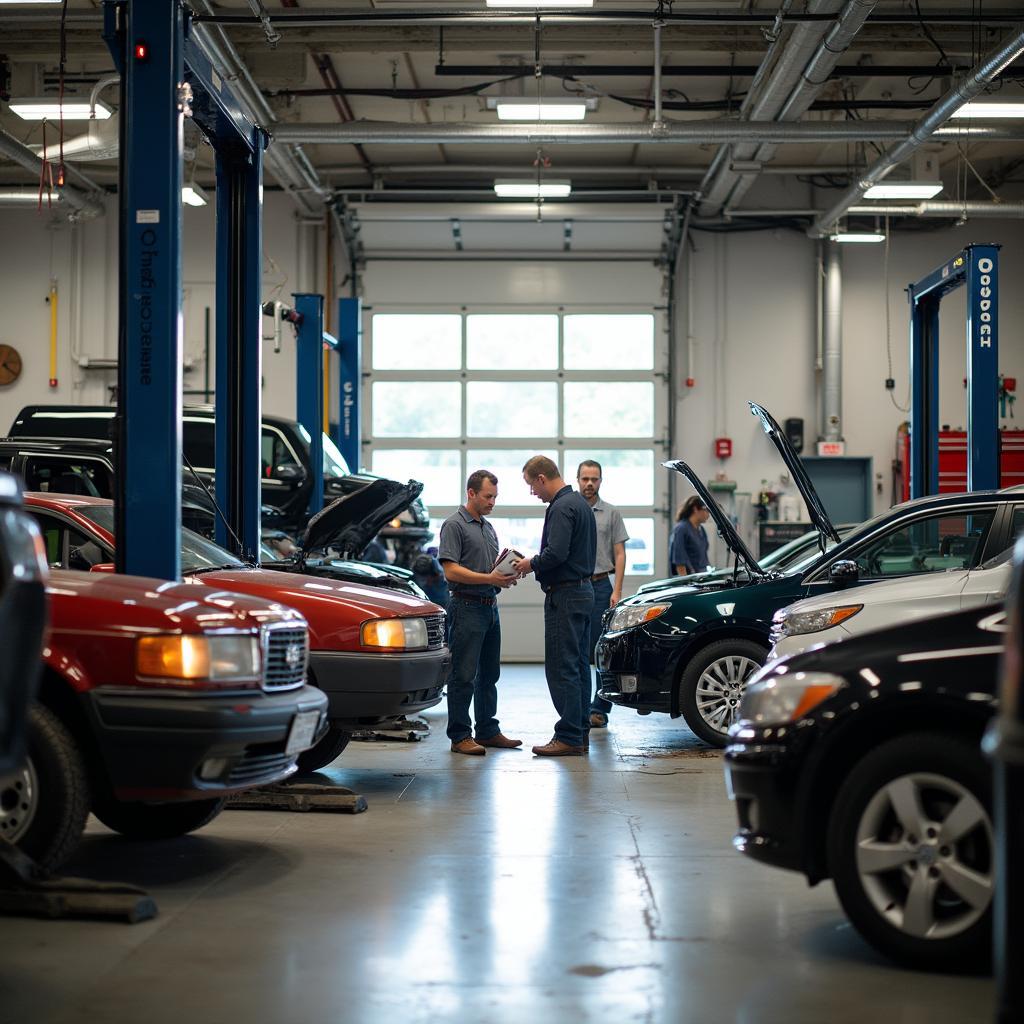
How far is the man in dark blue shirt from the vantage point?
8.65 meters

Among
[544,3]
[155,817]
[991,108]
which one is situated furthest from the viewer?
[991,108]

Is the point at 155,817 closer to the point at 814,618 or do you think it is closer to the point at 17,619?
the point at 17,619

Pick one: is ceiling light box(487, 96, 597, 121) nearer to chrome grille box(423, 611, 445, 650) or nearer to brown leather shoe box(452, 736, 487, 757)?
brown leather shoe box(452, 736, 487, 757)

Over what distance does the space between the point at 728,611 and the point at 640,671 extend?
2.37 feet

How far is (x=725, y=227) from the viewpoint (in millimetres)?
18594

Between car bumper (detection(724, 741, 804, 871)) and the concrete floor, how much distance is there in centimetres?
34

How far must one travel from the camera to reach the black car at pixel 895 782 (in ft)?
13.0

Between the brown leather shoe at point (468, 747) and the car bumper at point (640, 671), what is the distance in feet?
3.45

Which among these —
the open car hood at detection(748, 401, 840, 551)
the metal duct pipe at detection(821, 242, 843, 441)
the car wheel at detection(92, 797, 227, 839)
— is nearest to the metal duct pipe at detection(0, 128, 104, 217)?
the open car hood at detection(748, 401, 840, 551)

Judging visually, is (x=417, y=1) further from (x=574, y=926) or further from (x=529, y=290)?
(x=574, y=926)

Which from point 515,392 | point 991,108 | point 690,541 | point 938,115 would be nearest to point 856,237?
point 938,115

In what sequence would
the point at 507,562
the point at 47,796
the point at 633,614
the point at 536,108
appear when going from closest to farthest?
the point at 47,796 → the point at 507,562 → the point at 633,614 → the point at 536,108

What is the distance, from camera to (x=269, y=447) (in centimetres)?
1459

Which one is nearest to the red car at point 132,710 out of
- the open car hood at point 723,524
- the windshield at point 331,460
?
the open car hood at point 723,524
